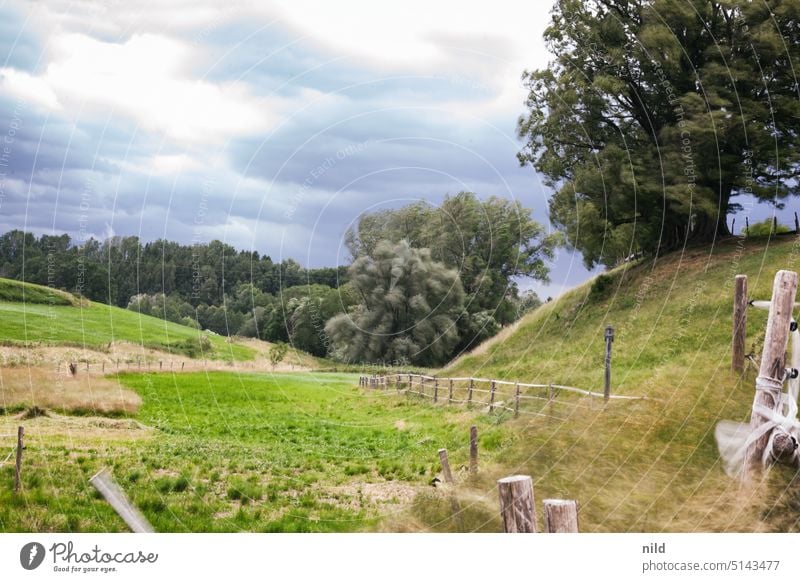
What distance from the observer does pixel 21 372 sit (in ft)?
26.2

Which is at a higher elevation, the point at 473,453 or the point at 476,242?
the point at 476,242

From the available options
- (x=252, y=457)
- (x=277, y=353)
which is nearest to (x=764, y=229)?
(x=277, y=353)

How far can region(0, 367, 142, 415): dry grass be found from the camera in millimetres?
7754

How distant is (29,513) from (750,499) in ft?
21.4

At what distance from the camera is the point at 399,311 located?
24.1 feet

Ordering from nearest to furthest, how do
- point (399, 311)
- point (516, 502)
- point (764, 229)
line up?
point (516, 502) → point (399, 311) → point (764, 229)

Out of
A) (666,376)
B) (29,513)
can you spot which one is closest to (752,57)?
(666,376)

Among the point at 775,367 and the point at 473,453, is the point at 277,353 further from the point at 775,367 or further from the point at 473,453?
the point at 775,367

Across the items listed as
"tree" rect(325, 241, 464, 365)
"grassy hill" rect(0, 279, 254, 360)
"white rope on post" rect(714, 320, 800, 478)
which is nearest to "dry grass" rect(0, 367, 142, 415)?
"grassy hill" rect(0, 279, 254, 360)

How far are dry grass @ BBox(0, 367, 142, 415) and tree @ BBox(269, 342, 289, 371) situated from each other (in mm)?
1483

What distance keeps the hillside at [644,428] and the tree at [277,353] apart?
187cm

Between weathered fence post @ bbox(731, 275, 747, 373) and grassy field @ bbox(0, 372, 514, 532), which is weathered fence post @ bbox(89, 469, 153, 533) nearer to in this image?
grassy field @ bbox(0, 372, 514, 532)

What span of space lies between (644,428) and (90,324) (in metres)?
5.94

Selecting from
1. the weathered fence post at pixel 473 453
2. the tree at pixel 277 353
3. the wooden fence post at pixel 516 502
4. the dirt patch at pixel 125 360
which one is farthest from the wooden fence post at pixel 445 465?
the tree at pixel 277 353
